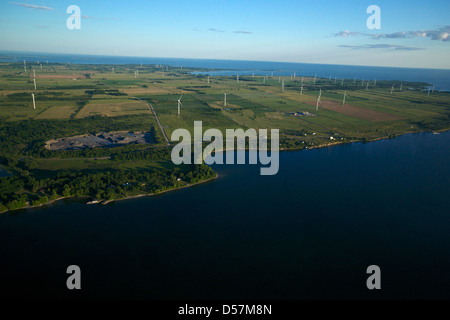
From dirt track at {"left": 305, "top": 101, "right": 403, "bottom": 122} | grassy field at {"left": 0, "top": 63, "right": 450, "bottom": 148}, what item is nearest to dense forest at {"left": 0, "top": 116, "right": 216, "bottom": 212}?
grassy field at {"left": 0, "top": 63, "right": 450, "bottom": 148}

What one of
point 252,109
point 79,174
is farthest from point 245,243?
point 252,109

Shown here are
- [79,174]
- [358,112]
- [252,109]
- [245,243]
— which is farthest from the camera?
[252,109]

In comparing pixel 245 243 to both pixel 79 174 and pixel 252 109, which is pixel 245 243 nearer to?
pixel 79 174

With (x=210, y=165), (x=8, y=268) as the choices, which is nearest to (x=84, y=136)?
(x=210, y=165)

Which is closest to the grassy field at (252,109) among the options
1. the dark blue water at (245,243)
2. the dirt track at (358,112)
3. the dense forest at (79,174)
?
the dirt track at (358,112)

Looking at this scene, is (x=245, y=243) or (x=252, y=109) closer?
(x=245, y=243)
